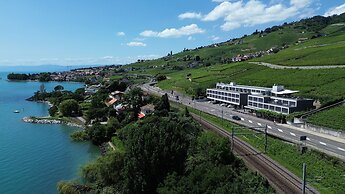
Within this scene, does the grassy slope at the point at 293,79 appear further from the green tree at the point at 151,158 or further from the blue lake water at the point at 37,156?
the blue lake water at the point at 37,156

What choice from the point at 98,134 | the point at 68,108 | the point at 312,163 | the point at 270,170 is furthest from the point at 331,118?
the point at 68,108

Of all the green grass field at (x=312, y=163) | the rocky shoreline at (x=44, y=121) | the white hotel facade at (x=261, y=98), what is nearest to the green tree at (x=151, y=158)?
the green grass field at (x=312, y=163)

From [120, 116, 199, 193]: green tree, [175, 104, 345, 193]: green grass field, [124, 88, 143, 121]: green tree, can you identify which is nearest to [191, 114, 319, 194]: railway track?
[175, 104, 345, 193]: green grass field

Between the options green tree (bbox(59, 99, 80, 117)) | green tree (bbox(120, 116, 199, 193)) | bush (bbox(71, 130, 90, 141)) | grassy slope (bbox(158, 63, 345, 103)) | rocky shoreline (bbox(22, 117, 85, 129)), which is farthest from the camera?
green tree (bbox(59, 99, 80, 117))

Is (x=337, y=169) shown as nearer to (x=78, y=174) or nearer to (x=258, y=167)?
(x=258, y=167)

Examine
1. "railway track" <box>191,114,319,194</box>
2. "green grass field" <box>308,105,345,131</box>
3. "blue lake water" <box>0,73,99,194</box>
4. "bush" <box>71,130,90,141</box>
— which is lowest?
"blue lake water" <box>0,73,99,194</box>

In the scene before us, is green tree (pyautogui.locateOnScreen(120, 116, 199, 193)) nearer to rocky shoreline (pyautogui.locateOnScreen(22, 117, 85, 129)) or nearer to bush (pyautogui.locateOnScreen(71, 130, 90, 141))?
bush (pyautogui.locateOnScreen(71, 130, 90, 141))
